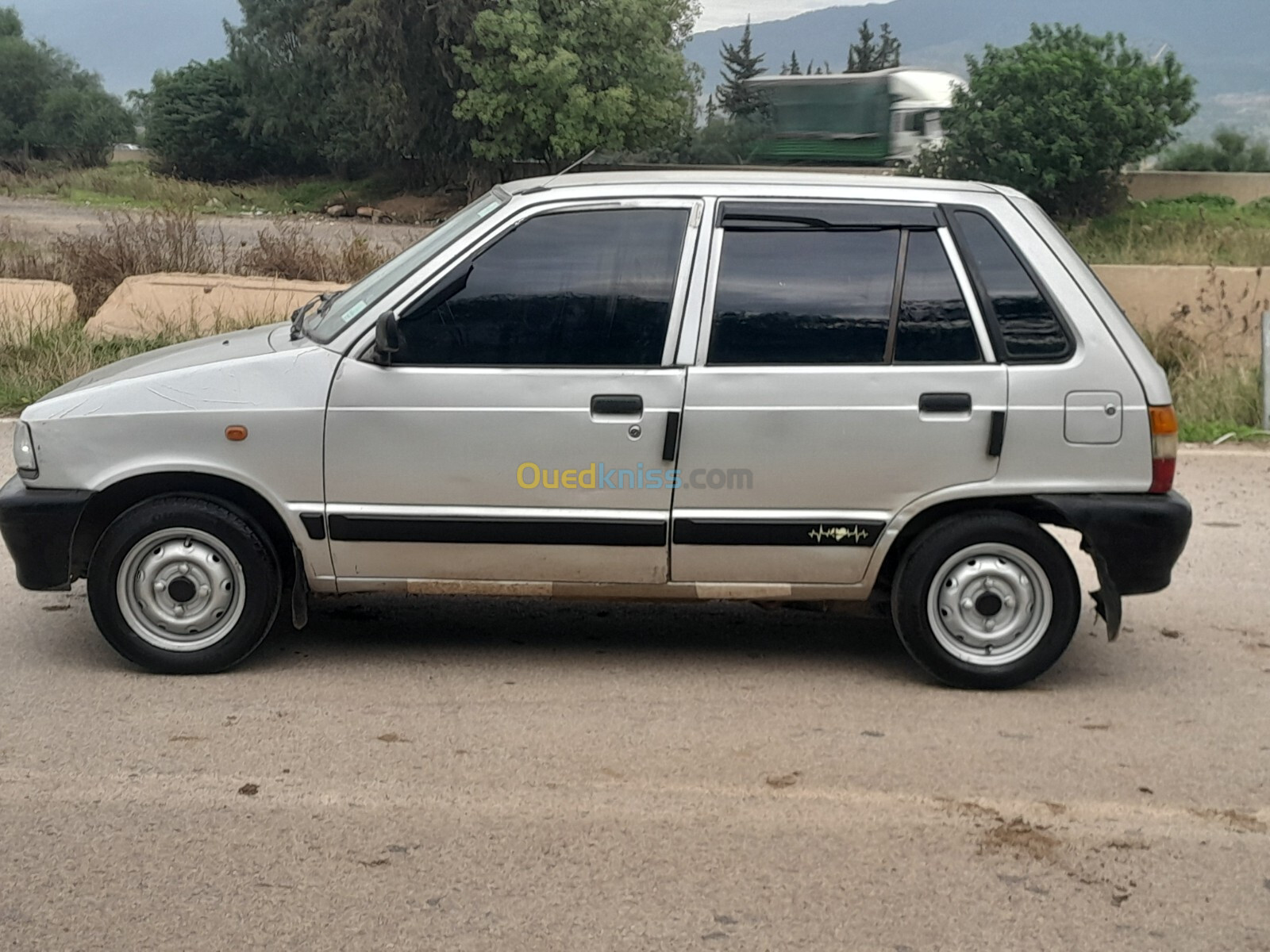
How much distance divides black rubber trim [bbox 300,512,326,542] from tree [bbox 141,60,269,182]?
5957 centimetres

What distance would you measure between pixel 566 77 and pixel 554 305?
1685 inches

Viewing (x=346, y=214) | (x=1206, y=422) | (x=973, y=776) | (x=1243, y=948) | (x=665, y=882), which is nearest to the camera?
(x=1243, y=948)

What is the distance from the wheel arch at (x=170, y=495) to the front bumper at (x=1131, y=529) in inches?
113

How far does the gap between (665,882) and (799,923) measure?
39 centimetres

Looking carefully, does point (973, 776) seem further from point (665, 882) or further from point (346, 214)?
point (346, 214)

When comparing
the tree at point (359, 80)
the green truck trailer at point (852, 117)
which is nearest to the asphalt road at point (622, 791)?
the green truck trailer at point (852, 117)

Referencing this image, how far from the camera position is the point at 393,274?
5.77 m

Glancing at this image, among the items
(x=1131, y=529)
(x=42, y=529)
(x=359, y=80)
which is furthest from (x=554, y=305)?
(x=359, y=80)

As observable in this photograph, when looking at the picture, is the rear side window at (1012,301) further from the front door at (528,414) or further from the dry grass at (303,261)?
the dry grass at (303,261)

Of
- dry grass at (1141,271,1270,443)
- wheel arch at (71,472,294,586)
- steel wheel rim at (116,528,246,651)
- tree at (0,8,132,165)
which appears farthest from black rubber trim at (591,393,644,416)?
tree at (0,8,132,165)

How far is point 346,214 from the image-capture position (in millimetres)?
50406

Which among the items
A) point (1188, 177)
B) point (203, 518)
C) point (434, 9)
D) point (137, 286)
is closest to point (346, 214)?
point (434, 9)

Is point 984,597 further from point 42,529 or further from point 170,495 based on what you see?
point 42,529

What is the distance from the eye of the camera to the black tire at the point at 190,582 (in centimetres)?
539
